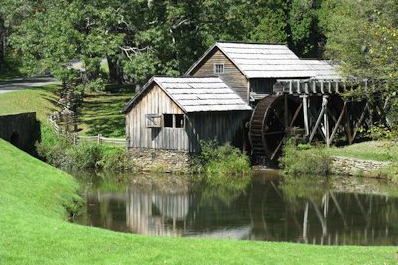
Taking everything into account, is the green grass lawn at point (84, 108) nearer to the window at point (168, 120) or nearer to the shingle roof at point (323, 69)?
the window at point (168, 120)

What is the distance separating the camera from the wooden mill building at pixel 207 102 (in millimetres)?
37375

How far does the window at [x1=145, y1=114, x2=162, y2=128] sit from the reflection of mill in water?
17.9 ft

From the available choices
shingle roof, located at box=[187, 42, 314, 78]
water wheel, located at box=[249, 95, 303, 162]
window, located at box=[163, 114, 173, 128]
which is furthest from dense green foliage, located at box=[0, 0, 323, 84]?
water wheel, located at box=[249, 95, 303, 162]

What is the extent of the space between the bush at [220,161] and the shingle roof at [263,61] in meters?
4.98

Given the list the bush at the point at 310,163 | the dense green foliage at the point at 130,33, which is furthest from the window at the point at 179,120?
the bush at the point at 310,163

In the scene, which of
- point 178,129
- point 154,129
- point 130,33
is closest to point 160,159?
point 154,129

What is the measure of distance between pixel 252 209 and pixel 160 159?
35.5 ft

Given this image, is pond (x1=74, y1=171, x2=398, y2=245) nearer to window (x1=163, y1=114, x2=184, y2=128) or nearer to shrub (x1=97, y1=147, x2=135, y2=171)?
shrub (x1=97, y1=147, x2=135, y2=171)

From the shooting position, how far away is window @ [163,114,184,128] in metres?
37.7

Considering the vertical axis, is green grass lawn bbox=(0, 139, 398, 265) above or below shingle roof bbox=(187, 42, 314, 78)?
below

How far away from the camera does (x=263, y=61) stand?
42.3 meters

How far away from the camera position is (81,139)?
41.0 m

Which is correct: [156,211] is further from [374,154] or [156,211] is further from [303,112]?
[303,112]

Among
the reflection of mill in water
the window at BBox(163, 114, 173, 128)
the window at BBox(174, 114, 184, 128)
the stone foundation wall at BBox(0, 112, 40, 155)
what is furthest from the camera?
the window at BBox(163, 114, 173, 128)
